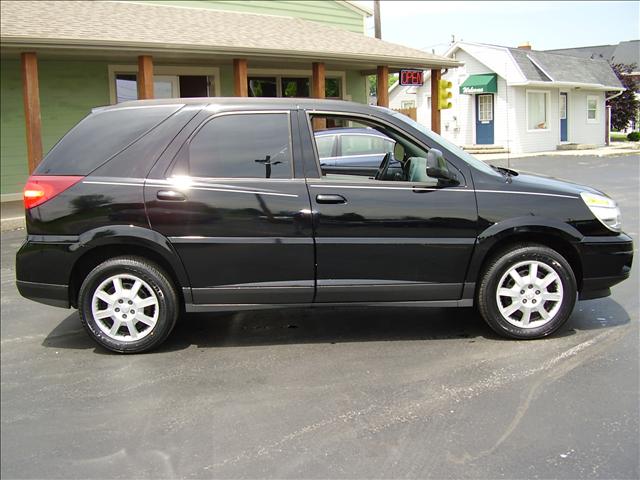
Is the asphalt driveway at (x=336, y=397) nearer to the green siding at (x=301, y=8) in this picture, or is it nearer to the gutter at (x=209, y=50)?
the gutter at (x=209, y=50)

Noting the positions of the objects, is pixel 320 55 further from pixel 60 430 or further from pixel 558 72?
pixel 558 72

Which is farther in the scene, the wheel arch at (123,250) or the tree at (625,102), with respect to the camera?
the tree at (625,102)

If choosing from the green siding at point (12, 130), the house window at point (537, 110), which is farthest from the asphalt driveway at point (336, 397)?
the house window at point (537, 110)

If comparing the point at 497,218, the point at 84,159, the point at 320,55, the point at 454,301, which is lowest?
the point at 454,301

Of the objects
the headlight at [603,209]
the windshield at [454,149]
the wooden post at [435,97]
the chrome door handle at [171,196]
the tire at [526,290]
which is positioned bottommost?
the tire at [526,290]

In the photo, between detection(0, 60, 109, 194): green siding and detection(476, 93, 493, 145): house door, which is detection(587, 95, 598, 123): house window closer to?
detection(476, 93, 493, 145): house door

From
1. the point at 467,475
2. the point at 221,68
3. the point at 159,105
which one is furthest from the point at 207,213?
the point at 221,68

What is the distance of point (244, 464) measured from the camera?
3.22 metres

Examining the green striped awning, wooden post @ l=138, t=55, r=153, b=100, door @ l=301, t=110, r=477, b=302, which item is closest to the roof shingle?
wooden post @ l=138, t=55, r=153, b=100

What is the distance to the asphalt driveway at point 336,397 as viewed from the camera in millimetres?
3230

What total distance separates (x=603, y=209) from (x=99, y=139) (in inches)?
154

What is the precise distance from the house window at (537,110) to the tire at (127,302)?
28112 millimetres

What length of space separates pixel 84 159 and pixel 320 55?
1048cm

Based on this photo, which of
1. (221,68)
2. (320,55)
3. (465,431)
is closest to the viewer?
(465,431)
